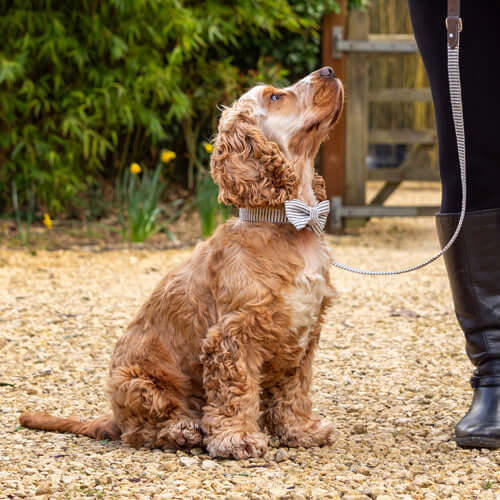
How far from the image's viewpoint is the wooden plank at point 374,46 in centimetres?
745

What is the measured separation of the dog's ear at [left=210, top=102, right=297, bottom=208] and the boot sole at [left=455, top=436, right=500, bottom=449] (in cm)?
98

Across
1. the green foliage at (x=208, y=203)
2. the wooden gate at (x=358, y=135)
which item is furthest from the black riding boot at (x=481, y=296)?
the wooden gate at (x=358, y=135)

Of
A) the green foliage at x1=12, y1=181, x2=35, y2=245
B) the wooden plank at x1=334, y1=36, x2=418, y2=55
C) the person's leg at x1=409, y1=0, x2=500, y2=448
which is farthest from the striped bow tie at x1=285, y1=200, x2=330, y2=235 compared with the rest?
the wooden plank at x1=334, y1=36, x2=418, y2=55

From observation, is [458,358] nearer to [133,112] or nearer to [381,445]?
[381,445]

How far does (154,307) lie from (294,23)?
5562 mm

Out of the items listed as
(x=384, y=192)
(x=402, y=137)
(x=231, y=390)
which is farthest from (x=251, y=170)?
(x=384, y=192)

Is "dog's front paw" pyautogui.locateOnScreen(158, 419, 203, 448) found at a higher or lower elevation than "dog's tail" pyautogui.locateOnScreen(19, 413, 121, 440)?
higher

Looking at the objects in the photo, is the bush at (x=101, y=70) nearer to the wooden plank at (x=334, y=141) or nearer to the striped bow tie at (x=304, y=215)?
the wooden plank at (x=334, y=141)

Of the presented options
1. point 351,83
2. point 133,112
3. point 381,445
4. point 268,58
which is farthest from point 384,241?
point 381,445

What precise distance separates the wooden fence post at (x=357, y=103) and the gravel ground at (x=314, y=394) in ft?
5.81

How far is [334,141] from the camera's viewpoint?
24.8 feet

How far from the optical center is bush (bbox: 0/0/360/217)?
6.88 metres

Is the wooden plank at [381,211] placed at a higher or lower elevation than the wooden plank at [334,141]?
lower

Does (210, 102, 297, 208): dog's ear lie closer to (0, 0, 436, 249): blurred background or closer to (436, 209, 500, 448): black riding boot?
(436, 209, 500, 448): black riding boot
